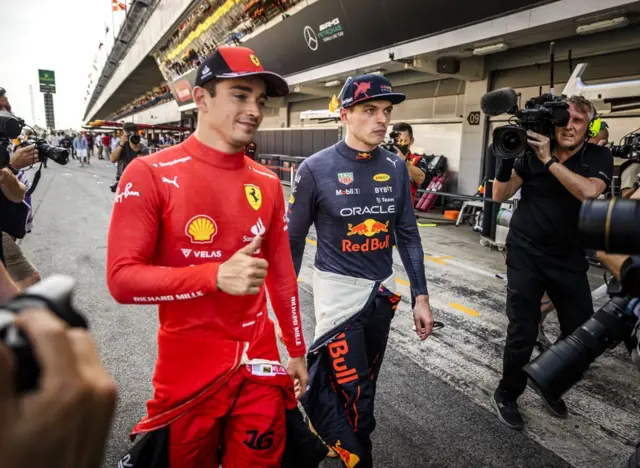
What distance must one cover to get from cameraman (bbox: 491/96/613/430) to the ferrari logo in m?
1.92

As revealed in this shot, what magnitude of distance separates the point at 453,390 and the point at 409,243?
4.57 ft

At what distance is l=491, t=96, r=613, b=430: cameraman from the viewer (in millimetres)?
2850

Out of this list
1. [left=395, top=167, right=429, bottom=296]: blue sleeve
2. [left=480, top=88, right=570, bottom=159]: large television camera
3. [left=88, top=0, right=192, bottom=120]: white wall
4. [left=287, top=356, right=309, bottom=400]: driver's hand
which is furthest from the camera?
[left=88, top=0, right=192, bottom=120]: white wall

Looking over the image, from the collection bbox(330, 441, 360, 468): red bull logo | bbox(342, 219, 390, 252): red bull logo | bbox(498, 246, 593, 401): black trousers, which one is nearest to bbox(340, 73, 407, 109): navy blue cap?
bbox(342, 219, 390, 252): red bull logo

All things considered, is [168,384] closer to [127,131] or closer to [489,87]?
[127,131]

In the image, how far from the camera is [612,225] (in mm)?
1231

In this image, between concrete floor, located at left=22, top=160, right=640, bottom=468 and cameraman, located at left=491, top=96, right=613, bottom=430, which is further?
cameraman, located at left=491, top=96, right=613, bottom=430

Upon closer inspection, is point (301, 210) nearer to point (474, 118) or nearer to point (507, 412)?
point (507, 412)

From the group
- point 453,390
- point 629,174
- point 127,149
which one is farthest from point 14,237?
point 127,149

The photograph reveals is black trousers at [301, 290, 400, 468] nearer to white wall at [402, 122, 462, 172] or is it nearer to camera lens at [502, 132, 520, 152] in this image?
camera lens at [502, 132, 520, 152]

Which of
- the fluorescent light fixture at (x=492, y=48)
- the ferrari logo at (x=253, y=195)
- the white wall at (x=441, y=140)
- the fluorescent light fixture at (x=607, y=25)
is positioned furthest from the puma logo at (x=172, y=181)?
the white wall at (x=441, y=140)

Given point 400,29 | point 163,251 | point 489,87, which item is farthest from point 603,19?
point 163,251

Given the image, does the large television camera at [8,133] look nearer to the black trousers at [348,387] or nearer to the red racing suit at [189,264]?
the red racing suit at [189,264]

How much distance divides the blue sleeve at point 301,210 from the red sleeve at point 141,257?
1.04 meters
